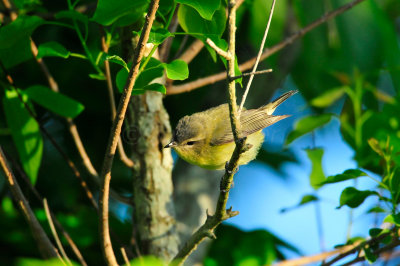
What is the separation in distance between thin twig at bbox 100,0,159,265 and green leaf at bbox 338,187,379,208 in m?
0.95

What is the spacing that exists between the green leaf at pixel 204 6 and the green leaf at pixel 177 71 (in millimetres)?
173

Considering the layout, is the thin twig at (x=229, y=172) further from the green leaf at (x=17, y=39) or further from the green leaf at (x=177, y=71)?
the green leaf at (x=17, y=39)

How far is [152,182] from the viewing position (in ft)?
7.96

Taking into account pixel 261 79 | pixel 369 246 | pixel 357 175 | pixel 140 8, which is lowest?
pixel 369 246

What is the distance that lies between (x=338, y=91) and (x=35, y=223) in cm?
180

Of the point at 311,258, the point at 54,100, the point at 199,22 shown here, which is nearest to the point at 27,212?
the point at 54,100

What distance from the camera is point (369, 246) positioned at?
2107mm

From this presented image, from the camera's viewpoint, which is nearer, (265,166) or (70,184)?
(70,184)

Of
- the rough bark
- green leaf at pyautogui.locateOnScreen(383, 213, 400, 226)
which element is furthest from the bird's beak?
green leaf at pyautogui.locateOnScreen(383, 213, 400, 226)

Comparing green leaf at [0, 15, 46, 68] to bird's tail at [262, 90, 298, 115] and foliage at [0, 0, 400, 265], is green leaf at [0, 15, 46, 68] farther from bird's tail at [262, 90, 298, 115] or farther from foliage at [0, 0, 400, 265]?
bird's tail at [262, 90, 298, 115]

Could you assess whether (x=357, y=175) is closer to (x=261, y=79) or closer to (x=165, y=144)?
(x=165, y=144)

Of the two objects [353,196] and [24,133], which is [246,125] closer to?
[353,196]

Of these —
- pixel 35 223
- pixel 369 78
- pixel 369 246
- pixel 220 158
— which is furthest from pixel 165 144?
pixel 369 78

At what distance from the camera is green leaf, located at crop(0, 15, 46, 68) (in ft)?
6.25
